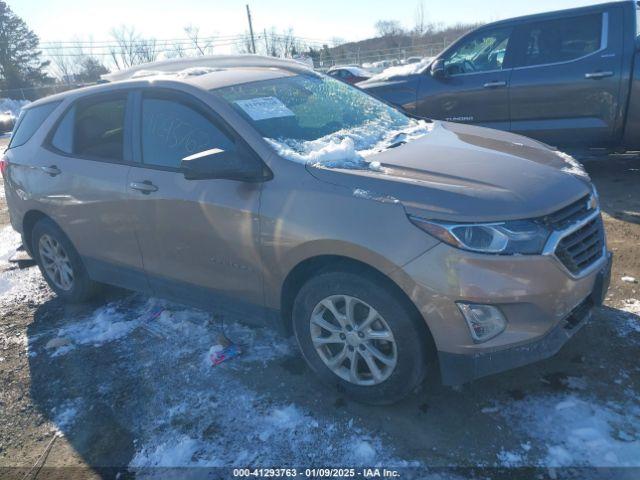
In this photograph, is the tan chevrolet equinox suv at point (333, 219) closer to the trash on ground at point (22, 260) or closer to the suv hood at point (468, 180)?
the suv hood at point (468, 180)

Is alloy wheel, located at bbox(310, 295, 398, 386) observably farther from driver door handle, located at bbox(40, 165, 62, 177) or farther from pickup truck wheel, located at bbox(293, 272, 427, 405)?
driver door handle, located at bbox(40, 165, 62, 177)

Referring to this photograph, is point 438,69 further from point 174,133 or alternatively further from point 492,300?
point 492,300

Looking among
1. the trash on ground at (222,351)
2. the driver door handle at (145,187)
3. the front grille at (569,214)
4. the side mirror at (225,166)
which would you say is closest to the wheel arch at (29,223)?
the driver door handle at (145,187)

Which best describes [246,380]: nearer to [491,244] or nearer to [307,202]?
[307,202]

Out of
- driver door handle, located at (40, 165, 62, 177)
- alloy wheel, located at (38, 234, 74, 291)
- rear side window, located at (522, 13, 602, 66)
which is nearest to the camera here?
driver door handle, located at (40, 165, 62, 177)

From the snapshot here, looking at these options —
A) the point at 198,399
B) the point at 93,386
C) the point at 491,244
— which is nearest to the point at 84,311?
the point at 93,386

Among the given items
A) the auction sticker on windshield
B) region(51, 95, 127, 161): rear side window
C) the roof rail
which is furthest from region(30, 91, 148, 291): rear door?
the auction sticker on windshield

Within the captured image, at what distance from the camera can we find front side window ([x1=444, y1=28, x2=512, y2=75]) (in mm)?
6320

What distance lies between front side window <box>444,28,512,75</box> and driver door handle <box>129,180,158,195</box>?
4.72 metres

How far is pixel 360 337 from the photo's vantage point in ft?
8.73

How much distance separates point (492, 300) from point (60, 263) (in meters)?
3.65

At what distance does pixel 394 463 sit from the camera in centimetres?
239

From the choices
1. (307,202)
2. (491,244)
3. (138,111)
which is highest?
(138,111)

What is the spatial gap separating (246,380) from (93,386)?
1.01 metres
